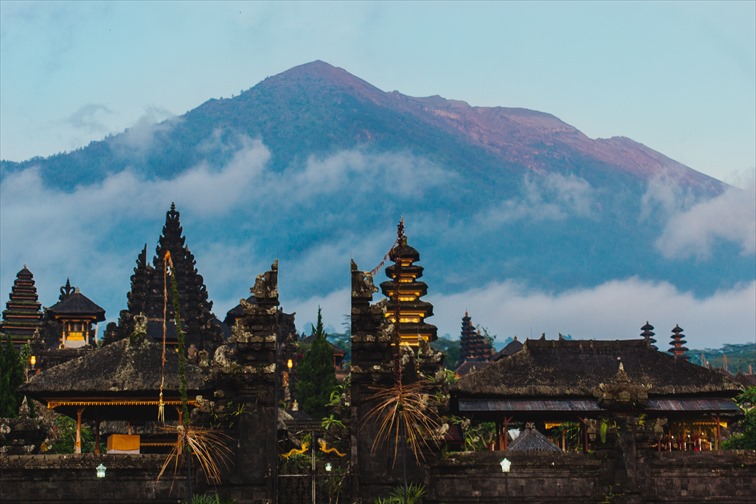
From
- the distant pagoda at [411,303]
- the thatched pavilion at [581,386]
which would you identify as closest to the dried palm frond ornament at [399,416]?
the thatched pavilion at [581,386]

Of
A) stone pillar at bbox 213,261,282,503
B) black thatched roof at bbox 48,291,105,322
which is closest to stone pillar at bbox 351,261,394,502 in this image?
stone pillar at bbox 213,261,282,503

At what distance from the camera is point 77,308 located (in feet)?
335

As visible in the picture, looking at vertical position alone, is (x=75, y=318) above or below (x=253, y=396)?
above

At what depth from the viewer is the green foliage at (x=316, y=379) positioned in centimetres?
8719

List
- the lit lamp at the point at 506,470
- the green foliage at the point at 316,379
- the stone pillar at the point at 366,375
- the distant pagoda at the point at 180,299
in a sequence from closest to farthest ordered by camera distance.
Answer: the lit lamp at the point at 506,470
the stone pillar at the point at 366,375
the green foliage at the point at 316,379
the distant pagoda at the point at 180,299

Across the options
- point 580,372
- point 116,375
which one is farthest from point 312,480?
point 580,372

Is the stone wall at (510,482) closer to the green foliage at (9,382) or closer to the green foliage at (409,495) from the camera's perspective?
the green foliage at (409,495)

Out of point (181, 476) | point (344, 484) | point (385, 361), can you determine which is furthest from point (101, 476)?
point (385, 361)

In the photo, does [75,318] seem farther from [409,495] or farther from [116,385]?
[409,495]

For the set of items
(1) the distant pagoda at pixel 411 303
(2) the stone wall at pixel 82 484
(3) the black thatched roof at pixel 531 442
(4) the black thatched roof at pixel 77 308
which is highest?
(4) the black thatched roof at pixel 77 308

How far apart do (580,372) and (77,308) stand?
64632 mm

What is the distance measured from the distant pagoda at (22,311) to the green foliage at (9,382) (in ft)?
171

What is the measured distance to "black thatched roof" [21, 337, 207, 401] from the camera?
4131 centimetres

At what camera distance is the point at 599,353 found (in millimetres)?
53406
